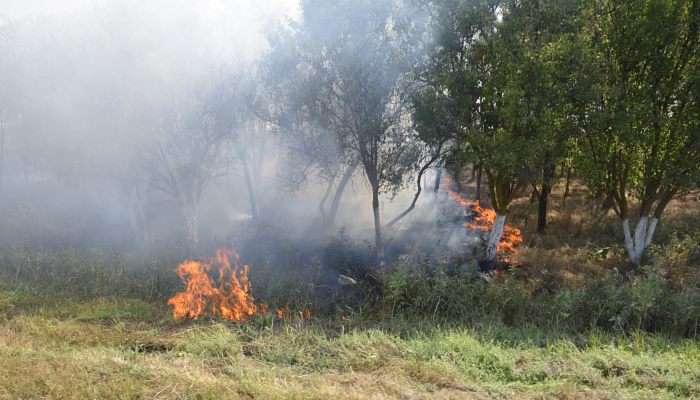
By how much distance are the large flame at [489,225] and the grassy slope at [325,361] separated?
7097 mm

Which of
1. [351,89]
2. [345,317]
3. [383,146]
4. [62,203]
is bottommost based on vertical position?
[345,317]

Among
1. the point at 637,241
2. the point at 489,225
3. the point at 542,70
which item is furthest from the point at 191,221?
the point at 637,241

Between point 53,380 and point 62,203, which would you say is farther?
point 62,203

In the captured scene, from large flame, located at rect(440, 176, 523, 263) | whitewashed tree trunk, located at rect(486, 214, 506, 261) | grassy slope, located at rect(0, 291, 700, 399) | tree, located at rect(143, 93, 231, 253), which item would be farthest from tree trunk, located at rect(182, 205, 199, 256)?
large flame, located at rect(440, 176, 523, 263)

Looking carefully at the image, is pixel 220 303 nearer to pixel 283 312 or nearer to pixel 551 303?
pixel 283 312

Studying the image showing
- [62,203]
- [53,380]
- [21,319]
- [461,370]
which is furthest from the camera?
[62,203]

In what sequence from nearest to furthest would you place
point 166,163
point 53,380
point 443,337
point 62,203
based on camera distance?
point 53,380
point 443,337
point 166,163
point 62,203

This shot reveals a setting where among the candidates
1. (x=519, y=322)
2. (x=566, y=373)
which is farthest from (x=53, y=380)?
(x=519, y=322)

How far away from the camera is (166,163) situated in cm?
1503

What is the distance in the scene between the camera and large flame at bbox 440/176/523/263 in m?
14.2

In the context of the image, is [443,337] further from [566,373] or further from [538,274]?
[538,274]

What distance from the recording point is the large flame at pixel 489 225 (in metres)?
14.2

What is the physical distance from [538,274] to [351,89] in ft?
25.3

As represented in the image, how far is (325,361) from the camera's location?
20.0 ft
